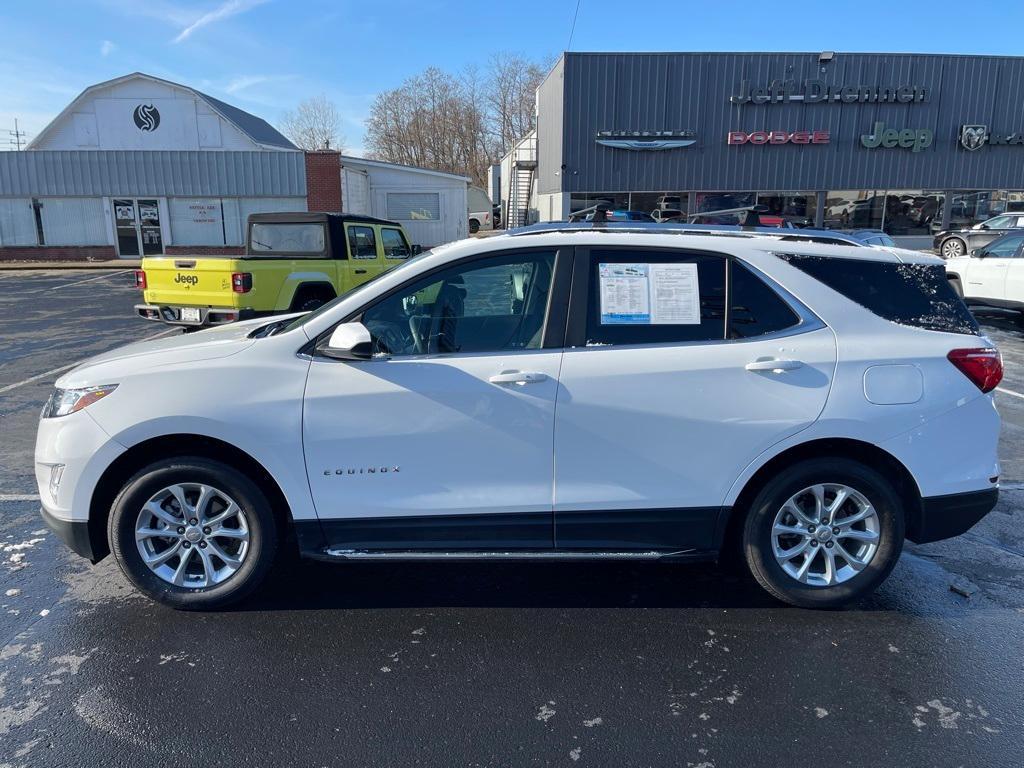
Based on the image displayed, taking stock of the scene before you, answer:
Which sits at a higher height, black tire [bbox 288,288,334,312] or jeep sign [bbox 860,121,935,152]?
jeep sign [bbox 860,121,935,152]

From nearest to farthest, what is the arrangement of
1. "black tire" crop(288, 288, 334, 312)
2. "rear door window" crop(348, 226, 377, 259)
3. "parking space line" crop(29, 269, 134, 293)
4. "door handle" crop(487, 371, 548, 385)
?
"door handle" crop(487, 371, 548, 385), "black tire" crop(288, 288, 334, 312), "rear door window" crop(348, 226, 377, 259), "parking space line" crop(29, 269, 134, 293)

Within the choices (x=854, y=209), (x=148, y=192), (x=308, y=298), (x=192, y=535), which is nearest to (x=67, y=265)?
(x=148, y=192)

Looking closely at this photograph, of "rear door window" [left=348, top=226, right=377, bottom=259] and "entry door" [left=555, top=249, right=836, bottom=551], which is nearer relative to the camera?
"entry door" [left=555, top=249, right=836, bottom=551]

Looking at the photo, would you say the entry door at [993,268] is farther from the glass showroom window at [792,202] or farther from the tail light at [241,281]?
the glass showroom window at [792,202]

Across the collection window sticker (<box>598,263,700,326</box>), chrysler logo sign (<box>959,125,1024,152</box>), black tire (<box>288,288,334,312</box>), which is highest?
chrysler logo sign (<box>959,125,1024,152</box>)

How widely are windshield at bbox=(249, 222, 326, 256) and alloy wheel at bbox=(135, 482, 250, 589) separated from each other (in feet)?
24.1

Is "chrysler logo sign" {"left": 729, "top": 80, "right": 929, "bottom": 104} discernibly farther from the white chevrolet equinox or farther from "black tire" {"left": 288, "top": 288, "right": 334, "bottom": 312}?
the white chevrolet equinox

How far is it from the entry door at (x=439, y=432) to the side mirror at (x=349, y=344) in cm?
4

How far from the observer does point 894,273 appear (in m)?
3.47

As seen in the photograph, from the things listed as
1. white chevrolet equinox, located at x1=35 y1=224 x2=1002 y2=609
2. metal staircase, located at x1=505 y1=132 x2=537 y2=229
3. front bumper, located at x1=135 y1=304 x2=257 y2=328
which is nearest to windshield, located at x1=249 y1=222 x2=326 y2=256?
front bumper, located at x1=135 y1=304 x2=257 y2=328

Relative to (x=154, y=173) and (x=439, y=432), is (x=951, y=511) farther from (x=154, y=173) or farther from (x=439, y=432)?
(x=154, y=173)

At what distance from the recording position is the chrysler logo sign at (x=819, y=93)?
26.0m

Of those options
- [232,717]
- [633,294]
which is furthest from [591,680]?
[633,294]

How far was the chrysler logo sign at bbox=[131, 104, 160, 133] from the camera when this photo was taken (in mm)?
29422
